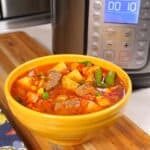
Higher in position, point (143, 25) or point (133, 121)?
point (143, 25)

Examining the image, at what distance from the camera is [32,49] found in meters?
0.76

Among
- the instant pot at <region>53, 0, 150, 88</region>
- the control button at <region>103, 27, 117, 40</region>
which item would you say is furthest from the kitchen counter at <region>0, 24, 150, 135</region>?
the control button at <region>103, 27, 117, 40</region>

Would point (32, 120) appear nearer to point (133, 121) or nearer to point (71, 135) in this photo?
point (71, 135)

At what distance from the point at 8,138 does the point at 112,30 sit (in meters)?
0.25

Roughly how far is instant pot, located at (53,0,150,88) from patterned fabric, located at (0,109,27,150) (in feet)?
0.66

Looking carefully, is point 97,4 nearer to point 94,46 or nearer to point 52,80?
point 94,46

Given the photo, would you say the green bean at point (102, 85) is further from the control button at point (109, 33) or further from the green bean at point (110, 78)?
the control button at point (109, 33)

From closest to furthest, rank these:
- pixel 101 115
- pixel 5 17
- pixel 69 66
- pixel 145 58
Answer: pixel 101 115
pixel 69 66
pixel 145 58
pixel 5 17

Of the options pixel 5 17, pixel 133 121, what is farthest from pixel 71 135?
pixel 5 17

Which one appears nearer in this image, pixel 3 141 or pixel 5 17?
pixel 3 141

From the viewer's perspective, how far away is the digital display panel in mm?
550

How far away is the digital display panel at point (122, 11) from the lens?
55cm

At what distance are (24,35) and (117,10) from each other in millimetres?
339

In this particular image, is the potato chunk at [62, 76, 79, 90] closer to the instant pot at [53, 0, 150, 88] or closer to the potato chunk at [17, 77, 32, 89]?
the potato chunk at [17, 77, 32, 89]
